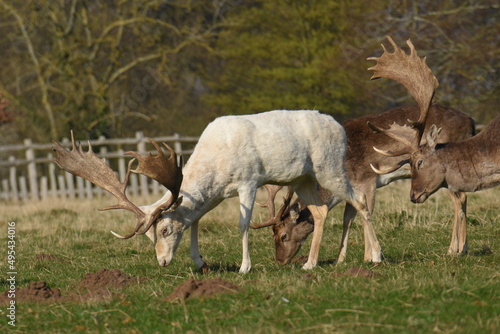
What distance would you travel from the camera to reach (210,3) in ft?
100

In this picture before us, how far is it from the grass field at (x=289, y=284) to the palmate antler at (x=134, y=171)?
640 millimetres

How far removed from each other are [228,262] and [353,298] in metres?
3.41

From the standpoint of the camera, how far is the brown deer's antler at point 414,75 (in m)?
9.06

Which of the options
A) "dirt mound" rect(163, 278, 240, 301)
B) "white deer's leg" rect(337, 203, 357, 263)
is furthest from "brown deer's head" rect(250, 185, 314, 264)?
"dirt mound" rect(163, 278, 240, 301)

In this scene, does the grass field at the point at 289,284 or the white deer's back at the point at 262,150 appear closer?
the grass field at the point at 289,284

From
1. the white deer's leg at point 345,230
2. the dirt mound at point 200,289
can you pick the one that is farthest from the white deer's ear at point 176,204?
A: the white deer's leg at point 345,230

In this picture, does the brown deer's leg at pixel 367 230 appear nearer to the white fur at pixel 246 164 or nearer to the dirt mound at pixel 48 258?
the white fur at pixel 246 164

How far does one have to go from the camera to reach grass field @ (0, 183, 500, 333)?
18.5 ft

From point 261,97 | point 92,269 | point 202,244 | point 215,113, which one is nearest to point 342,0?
point 261,97

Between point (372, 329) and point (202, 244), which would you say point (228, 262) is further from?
point (372, 329)

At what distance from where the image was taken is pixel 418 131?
9031 millimetres

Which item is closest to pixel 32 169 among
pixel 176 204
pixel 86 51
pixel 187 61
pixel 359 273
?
pixel 86 51

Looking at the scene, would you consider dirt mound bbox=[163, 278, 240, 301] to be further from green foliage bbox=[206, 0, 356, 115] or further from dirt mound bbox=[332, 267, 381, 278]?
green foliage bbox=[206, 0, 356, 115]

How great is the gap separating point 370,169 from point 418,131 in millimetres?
1418
